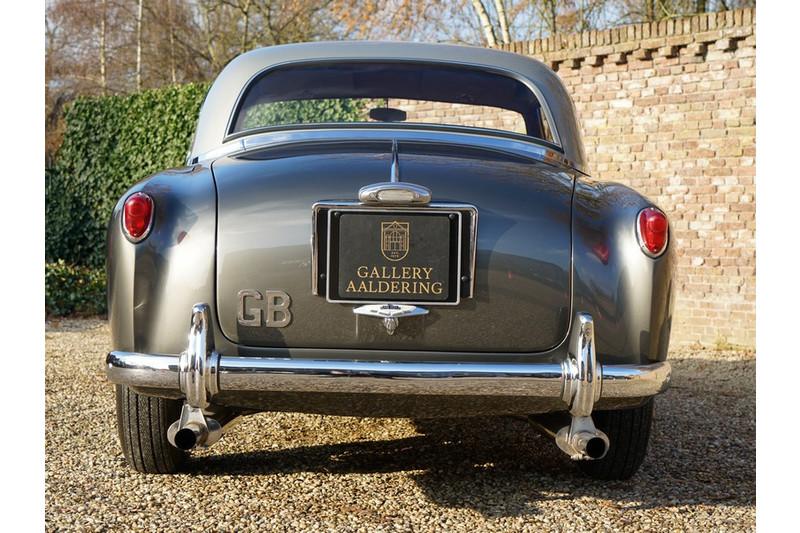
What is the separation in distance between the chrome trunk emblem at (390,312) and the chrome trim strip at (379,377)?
12 cm

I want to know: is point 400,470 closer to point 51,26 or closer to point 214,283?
point 214,283

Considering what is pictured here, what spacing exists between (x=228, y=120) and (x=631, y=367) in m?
1.87

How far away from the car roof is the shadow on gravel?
1290 millimetres

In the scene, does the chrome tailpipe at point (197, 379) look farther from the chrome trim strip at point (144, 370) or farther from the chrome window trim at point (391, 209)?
the chrome window trim at point (391, 209)

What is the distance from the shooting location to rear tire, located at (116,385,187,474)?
9.91 feet

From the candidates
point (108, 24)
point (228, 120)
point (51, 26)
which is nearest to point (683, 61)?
point (228, 120)

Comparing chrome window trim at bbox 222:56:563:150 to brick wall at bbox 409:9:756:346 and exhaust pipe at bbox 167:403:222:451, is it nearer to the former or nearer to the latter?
exhaust pipe at bbox 167:403:222:451

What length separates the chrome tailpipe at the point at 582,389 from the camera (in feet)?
8.16

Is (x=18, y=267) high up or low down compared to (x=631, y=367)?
up

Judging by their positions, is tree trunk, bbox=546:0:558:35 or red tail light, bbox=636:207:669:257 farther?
tree trunk, bbox=546:0:558:35

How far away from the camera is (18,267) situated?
3.13 m

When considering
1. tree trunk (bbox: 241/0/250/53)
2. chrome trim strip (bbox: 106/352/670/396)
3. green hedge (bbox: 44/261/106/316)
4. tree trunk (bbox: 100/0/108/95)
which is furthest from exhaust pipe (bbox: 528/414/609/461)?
tree trunk (bbox: 100/0/108/95)

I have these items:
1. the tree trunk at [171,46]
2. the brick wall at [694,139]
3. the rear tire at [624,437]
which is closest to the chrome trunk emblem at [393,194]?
the rear tire at [624,437]

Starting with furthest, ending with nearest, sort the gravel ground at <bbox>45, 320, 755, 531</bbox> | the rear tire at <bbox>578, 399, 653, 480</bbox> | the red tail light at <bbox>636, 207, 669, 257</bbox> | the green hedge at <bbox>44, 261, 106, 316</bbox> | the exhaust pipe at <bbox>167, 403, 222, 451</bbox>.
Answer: the green hedge at <bbox>44, 261, 106, 316</bbox>
the rear tire at <bbox>578, 399, 653, 480</bbox>
the gravel ground at <bbox>45, 320, 755, 531</bbox>
the red tail light at <bbox>636, 207, 669, 257</bbox>
the exhaust pipe at <bbox>167, 403, 222, 451</bbox>
